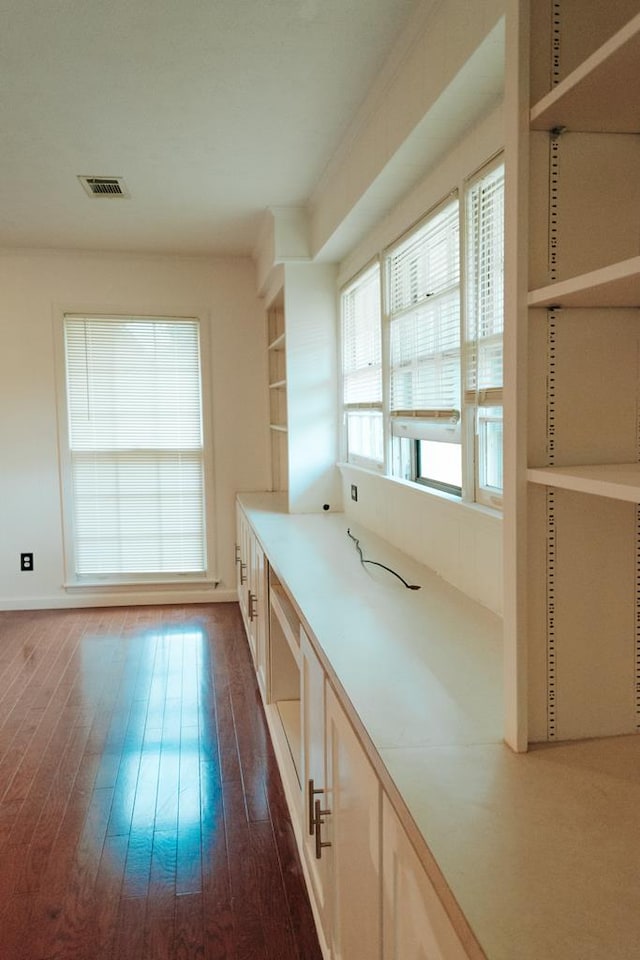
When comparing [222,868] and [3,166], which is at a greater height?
[3,166]

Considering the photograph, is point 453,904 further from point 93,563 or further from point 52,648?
point 93,563

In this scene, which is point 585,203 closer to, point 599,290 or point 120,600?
point 599,290

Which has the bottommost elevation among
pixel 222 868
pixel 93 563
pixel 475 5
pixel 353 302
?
pixel 222 868

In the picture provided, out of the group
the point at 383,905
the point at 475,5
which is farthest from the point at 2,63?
the point at 383,905

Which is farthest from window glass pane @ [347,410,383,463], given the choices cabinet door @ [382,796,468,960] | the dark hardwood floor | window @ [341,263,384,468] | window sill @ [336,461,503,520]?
cabinet door @ [382,796,468,960]

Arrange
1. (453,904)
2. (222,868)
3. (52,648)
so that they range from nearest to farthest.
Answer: (453,904), (222,868), (52,648)

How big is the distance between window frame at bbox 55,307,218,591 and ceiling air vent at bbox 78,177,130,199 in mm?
1522

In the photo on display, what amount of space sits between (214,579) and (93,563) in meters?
0.93

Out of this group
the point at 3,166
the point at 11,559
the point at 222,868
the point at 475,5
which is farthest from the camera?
the point at 11,559

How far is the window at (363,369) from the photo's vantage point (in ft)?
11.8

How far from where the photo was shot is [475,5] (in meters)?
1.79

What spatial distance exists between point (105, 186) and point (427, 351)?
2066mm

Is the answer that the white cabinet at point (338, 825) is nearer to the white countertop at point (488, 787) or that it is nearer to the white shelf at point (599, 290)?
the white countertop at point (488, 787)

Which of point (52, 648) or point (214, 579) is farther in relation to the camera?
point (214, 579)
